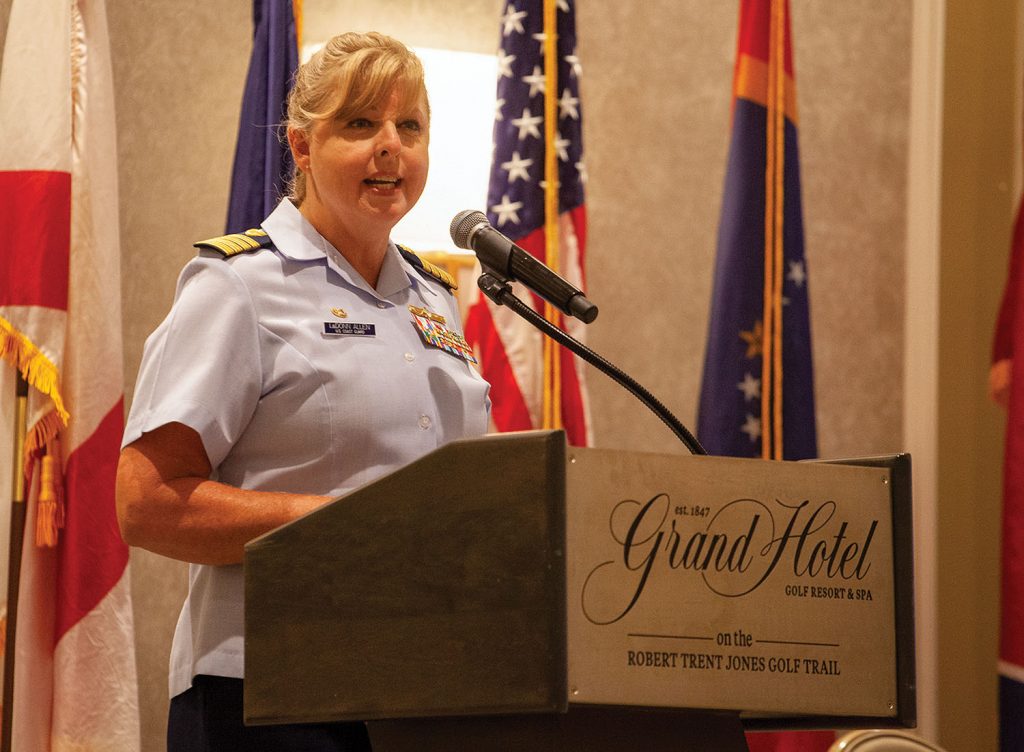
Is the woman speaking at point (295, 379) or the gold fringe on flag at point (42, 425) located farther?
the gold fringe on flag at point (42, 425)

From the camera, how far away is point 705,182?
134 inches

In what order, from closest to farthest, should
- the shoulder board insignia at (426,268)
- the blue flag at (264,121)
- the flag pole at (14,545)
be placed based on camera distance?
1. the shoulder board insignia at (426,268)
2. the flag pole at (14,545)
3. the blue flag at (264,121)

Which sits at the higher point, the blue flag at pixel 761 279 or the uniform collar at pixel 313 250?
the blue flag at pixel 761 279

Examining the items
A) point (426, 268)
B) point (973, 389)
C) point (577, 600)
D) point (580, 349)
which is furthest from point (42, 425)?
point (973, 389)

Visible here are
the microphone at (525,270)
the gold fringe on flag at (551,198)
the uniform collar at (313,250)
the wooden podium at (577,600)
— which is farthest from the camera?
the gold fringe on flag at (551,198)

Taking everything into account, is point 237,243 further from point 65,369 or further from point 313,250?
point 65,369

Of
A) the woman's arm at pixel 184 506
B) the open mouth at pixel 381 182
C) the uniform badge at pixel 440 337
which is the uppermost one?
the open mouth at pixel 381 182

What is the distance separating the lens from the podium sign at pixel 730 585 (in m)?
0.93

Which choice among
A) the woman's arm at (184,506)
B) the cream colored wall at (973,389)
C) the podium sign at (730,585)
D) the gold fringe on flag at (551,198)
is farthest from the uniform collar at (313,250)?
the cream colored wall at (973,389)

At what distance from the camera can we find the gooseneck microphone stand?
49.7 inches

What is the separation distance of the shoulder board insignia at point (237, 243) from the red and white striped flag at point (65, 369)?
3.88ft

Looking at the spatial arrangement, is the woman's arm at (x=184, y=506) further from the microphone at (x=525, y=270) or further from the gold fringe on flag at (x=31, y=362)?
the gold fringe on flag at (x=31, y=362)

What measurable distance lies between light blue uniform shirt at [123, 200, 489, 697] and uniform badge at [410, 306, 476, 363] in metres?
0.05

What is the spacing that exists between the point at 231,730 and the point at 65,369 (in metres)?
1.47
